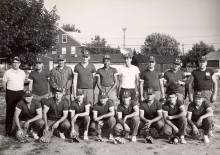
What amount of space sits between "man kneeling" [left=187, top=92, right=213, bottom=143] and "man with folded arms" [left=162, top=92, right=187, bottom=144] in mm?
222

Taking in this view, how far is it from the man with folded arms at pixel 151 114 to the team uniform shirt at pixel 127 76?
2.61ft

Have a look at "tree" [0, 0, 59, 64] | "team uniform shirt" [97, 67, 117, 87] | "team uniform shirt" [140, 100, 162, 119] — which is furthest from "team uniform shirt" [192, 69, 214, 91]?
"tree" [0, 0, 59, 64]

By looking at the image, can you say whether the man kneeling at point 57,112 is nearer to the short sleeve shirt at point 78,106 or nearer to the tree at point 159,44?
the short sleeve shirt at point 78,106

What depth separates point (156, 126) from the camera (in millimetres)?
6426

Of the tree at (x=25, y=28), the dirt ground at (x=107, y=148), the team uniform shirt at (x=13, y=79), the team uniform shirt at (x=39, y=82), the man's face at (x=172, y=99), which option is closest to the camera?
the dirt ground at (x=107, y=148)

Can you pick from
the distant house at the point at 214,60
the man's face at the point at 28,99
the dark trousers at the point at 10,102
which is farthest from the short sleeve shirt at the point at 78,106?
the distant house at the point at 214,60

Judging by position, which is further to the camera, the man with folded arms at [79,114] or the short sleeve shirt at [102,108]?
the short sleeve shirt at [102,108]

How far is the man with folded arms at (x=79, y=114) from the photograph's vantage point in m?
6.42

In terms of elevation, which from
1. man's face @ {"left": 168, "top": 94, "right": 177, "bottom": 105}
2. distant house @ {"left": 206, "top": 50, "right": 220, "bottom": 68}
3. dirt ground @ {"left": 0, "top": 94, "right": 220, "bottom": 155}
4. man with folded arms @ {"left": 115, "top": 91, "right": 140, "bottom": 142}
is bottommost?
dirt ground @ {"left": 0, "top": 94, "right": 220, "bottom": 155}

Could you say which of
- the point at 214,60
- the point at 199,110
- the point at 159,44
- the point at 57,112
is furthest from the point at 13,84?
the point at 159,44

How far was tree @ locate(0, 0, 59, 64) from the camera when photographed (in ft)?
52.0

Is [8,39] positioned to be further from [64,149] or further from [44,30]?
[64,149]

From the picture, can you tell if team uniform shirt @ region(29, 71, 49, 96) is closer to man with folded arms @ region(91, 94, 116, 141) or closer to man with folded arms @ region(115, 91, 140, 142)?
man with folded arms @ region(91, 94, 116, 141)

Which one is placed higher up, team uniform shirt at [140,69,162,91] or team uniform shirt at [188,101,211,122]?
team uniform shirt at [140,69,162,91]
